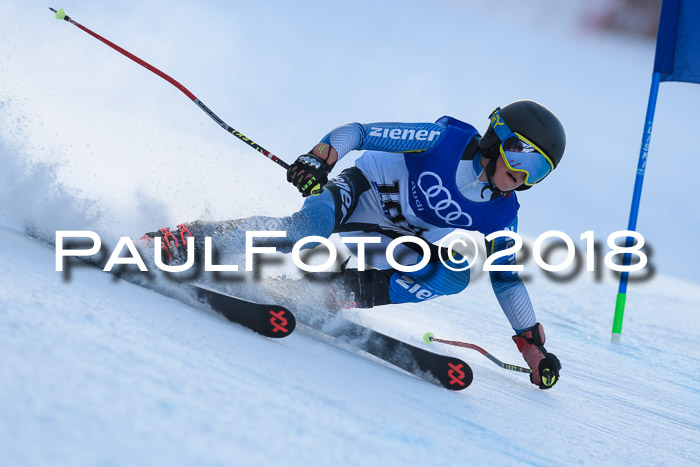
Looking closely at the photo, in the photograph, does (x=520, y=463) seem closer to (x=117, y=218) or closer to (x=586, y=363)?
(x=117, y=218)

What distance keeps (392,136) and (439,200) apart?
334 millimetres

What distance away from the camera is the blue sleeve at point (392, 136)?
2430 millimetres

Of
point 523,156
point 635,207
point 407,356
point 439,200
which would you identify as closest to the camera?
point 407,356

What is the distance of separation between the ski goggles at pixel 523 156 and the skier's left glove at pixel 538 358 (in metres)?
→ 0.70

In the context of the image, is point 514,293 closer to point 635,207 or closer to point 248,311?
point 248,311

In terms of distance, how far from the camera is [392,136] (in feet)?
8.27

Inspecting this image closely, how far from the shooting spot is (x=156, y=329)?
1465 millimetres

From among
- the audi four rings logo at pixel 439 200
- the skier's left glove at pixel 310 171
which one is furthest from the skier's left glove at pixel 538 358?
the skier's left glove at pixel 310 171

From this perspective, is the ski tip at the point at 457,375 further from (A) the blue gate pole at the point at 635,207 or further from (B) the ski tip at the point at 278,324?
(A) the blue gate pole at the point at 635,207

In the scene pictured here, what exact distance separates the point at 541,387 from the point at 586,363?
55.5 inches

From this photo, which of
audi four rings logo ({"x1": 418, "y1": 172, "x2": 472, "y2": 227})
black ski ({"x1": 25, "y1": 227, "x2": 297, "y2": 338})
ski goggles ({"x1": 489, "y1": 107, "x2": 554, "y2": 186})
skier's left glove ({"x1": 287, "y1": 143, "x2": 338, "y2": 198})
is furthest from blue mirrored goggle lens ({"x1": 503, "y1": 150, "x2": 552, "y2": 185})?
black ski ({"x1": 25, "y1": 227, "x2": 297, "y2": 338})

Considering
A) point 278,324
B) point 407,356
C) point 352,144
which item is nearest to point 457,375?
point 407,356

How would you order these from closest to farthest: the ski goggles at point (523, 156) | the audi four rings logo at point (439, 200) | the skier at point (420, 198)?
the skier at point (420, 198) → the ski goggles at point (523, 156) → the audi four rings logo at point (439, 200)

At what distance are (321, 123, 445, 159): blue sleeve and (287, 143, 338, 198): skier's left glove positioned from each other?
183 mm
